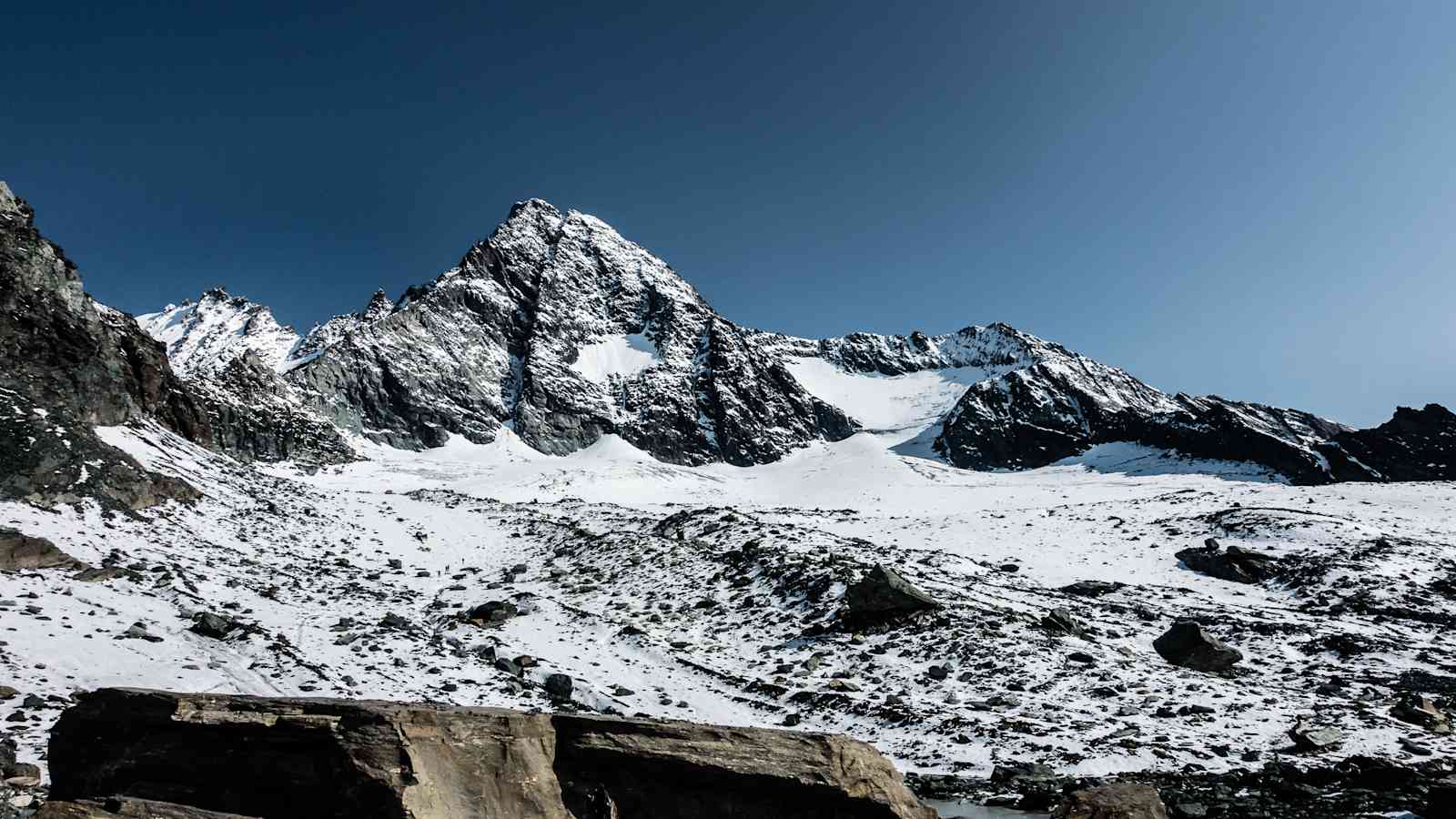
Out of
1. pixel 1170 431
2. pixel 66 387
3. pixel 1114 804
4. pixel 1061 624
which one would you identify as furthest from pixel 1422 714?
pixel 1170 431

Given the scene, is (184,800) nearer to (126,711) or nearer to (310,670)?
(126,711)

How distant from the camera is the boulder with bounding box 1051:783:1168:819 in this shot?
8.93 m

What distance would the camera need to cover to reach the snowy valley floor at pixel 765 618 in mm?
14797

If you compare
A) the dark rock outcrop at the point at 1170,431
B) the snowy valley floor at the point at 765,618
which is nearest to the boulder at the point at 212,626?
the snowy valley floor at the point at 765,618

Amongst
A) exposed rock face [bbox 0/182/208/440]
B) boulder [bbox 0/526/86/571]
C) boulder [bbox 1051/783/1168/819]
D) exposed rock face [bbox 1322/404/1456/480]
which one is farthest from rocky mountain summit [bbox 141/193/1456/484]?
boulder [bbox 1051/783/1168/819]

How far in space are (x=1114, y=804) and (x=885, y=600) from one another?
524 inches

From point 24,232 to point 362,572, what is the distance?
32.8m

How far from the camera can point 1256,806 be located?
10352 mm

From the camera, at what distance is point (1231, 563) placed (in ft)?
107

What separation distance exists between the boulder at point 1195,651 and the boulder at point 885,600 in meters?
6.77

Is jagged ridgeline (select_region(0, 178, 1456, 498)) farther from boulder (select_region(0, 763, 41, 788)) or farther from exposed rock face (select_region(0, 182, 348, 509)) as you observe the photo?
boulder (select_region(0, 763, 41, 788))

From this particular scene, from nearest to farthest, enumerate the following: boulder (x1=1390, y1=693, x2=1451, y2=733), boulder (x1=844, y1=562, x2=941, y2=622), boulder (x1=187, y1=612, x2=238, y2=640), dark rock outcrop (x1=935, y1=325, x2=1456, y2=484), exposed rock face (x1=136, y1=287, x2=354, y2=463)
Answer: boulder (x1=1390, y1=693, x2=1451, y2=733)
boulder (x1=187, y1=612, x2=238, y2=640)
boulder (x1=844, y1=562, x2=941, y2=622)
exposed rock face (x1=136, y1=287, x2=354, y2=463)
dark rock outcrop (x1=935, y1=325, x2=1456, y2=484)

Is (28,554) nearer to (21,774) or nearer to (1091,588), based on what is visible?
(21,774)

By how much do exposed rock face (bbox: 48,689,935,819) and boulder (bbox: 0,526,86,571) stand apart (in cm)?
1704
